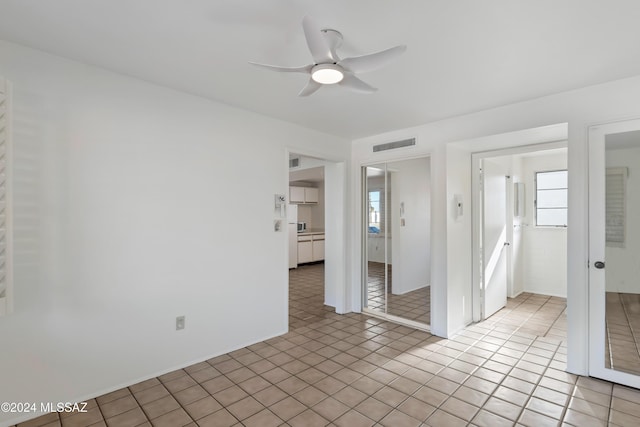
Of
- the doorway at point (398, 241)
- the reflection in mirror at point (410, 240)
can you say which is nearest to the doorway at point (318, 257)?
the doorway at point (398, 241)

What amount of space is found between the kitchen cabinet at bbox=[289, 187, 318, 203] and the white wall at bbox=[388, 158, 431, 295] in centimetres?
465

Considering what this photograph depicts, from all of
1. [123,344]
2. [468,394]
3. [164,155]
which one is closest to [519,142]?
[468,394]

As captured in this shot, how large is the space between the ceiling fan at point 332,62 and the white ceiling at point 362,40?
0.19m

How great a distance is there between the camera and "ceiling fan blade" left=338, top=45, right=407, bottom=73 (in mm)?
1687

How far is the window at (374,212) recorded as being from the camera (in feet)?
14.4

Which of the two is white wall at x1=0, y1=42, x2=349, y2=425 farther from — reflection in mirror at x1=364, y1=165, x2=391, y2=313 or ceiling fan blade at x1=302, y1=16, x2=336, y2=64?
ceiling fan blade at x1=302, y1=16, x2=336, y2=64

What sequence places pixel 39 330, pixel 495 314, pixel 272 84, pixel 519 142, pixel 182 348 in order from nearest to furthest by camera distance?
pixel 39 330 < pixel 272 84 < pixel 182 348 < pixel 519 142 < pixel 495 314

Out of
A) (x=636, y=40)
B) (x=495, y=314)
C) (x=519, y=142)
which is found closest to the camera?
(x=636, y=40)

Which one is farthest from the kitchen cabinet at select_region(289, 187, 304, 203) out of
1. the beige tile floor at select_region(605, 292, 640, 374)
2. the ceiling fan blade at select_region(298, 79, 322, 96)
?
the beige tile floor at select_region(605, 292, 640, 374)

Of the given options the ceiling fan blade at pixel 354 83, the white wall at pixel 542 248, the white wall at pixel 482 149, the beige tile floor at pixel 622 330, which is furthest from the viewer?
the white wall at pixel 542 248

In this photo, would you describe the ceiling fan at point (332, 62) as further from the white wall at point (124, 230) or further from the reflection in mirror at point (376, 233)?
the reflection in mirror at point (376, 233)

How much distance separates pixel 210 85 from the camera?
272 cm

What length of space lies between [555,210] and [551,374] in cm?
341

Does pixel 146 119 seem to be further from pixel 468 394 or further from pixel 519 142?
pixel 519 142
